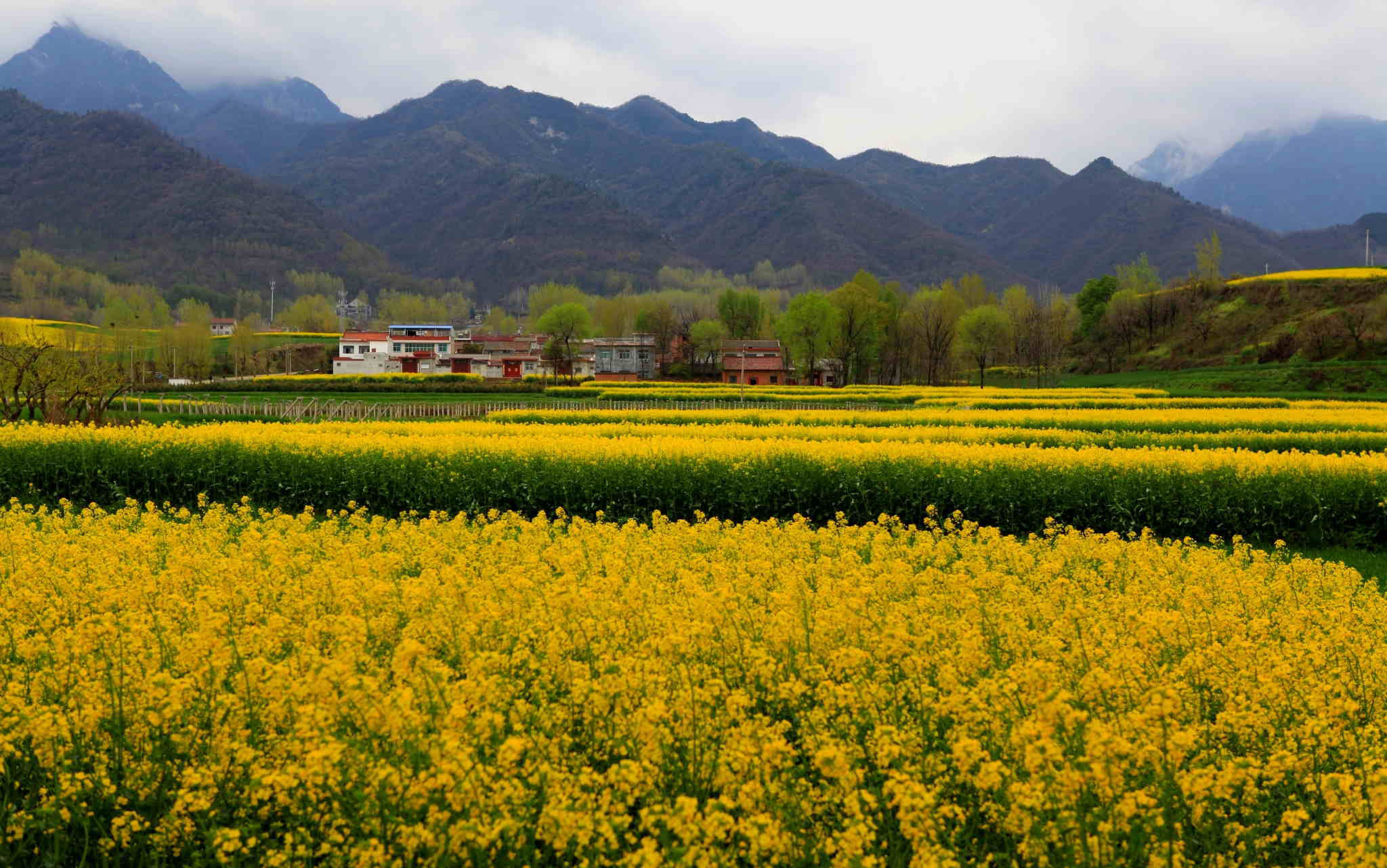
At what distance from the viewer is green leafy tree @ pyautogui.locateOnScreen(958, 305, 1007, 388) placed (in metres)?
92.4

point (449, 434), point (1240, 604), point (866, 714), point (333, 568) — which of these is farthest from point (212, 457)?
point (1240, 604)

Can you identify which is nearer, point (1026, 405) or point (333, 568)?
point (333, 568)

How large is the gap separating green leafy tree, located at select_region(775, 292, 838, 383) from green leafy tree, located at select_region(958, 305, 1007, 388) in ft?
61.8

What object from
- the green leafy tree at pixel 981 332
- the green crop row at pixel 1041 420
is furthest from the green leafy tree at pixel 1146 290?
the green crop row at pixel 1041 420

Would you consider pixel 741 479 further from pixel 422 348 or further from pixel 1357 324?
pixel 422 348

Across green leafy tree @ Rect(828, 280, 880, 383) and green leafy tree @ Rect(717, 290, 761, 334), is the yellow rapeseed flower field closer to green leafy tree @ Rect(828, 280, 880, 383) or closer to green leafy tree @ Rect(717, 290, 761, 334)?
green leafy tree @ Rect(828, 280, 880, 383)

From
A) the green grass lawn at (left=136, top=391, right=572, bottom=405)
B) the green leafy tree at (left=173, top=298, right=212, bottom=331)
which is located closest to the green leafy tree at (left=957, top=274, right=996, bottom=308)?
the green grass lawn at (left=136, top=391, right=572, bottom=405)

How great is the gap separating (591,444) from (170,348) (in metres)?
91.1

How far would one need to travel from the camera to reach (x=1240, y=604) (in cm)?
725

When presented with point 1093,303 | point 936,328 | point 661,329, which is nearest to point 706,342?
point 661,329

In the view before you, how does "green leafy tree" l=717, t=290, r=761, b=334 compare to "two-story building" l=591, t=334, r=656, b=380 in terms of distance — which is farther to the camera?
"green leafy tree" l=717, t=290, r=761, b=334

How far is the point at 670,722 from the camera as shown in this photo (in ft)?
15.0

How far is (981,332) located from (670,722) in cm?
9469

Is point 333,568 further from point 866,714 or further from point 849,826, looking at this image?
point 849,826
